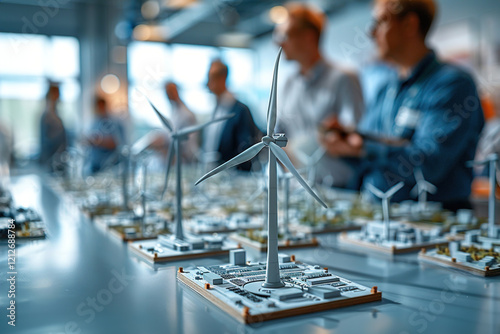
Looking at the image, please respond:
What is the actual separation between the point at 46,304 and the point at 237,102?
748cm

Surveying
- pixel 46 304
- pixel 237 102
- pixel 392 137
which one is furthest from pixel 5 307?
pixel 237 102

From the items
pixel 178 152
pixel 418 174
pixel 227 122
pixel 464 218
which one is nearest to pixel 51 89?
pixel 227 122

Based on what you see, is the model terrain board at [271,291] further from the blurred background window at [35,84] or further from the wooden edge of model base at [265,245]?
the blurred background window at [35,84]

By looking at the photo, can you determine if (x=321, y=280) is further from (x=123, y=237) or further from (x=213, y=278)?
(x=123, y=237)

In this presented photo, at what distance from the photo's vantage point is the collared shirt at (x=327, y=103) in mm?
9773

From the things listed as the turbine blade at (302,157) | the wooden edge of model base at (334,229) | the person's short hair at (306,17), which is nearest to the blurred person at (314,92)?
the person's short hair at (306,17)

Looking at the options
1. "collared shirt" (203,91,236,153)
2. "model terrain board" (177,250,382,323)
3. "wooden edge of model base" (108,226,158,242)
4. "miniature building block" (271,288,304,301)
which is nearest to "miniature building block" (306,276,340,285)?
"model terrain board" (177,250,382,323)

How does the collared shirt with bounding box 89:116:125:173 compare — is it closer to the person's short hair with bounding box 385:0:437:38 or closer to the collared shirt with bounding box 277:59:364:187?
the collared shirt with bounding box 277:59:364:187

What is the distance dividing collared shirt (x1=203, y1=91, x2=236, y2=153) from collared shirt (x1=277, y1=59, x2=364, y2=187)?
4.40ft

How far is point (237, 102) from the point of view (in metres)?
10.7

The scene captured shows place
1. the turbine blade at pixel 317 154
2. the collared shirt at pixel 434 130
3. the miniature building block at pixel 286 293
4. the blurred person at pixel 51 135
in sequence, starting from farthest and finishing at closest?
the blurred person at pixel 51 135 < the turbine blade at pixel 317 154 < the collared shirt at pixel 434 130 < the miniature building block at pixel 286 293

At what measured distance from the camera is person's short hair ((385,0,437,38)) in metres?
7.59

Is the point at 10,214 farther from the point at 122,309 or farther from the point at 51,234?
the point at 122,309

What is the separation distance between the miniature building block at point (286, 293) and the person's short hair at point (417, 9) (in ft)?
17.7
